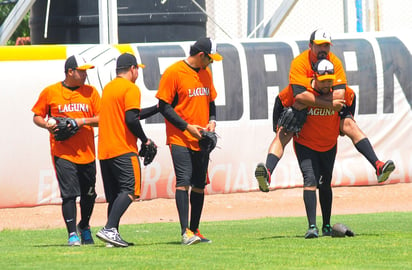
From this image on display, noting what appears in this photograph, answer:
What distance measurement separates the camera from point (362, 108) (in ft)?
60.4

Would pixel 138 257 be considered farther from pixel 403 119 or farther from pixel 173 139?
pixel 403 119

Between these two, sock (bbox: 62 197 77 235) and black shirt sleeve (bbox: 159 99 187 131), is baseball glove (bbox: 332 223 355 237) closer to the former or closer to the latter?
black shirt sleeve (bbox: 159 99 187 131)

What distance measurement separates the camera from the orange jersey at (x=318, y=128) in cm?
1066

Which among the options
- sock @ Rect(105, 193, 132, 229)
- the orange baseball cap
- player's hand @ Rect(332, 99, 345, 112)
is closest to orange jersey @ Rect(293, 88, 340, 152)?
player's hand @ Rect(332, 99, 345, 112)

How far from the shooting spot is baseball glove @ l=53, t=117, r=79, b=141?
10180mm

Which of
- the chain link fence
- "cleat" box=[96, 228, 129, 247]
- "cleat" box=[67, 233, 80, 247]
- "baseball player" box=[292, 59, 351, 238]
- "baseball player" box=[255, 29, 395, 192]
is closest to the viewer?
"cleat" box=[96, 228, 129, 247]

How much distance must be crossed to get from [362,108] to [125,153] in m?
9.16

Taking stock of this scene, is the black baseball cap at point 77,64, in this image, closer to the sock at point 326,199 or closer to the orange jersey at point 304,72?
the orange jersey at point 304,72

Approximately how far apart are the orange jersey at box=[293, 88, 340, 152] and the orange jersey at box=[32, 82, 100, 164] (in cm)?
216

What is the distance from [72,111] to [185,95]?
3.90ft

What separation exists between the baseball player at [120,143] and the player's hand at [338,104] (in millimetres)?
1957

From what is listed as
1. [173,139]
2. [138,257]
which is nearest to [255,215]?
[173,139]

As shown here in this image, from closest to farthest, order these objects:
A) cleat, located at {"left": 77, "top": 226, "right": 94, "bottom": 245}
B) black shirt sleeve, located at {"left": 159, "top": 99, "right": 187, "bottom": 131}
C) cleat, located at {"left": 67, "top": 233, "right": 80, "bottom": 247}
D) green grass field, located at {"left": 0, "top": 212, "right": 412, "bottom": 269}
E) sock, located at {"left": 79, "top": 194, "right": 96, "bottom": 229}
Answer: green grass field, located at {"left": 0, "top": 212, "right": 412, "bottom": 269}, black shirt sleeve, located at {"left": 159, "top": 99, "right": 187, "bottom": 131}, cleat, located at {"left": 67, "top": 233, "right": 80, "bottom": 247}, sock, located at {"left": 79, "top": 194, "right": 96, "bottom": 229}, cleat, located at {"left": 77, "top": 226, "right": 94, "bottom": 245}

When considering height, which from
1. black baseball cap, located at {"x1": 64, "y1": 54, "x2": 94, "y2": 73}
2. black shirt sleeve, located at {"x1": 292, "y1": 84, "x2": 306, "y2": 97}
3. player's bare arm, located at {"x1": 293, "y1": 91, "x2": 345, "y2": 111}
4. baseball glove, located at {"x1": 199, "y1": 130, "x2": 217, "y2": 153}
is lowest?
baseball glove, located at {"x1": 199, "y1": 130, "x2": 217, "y2": 153}
